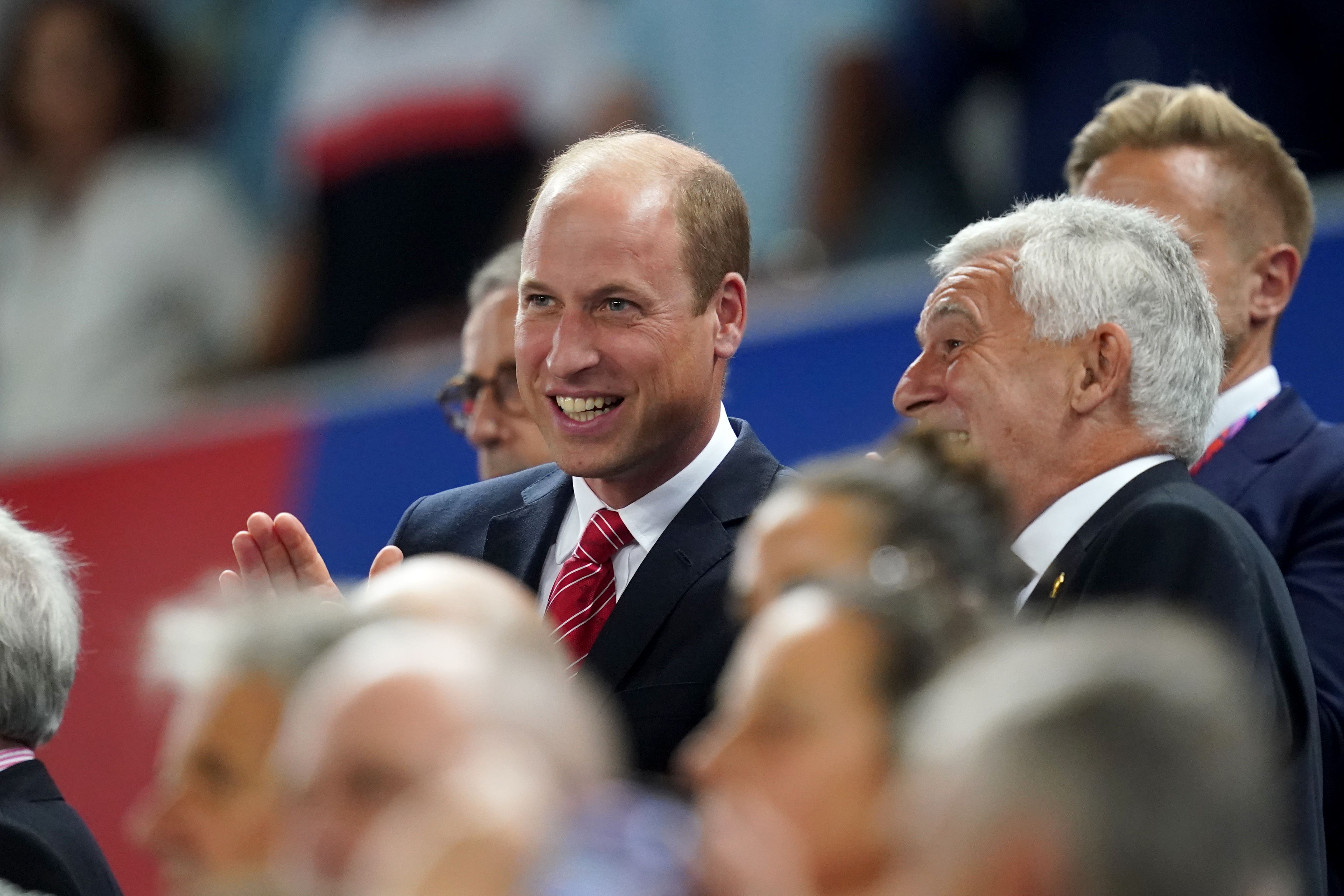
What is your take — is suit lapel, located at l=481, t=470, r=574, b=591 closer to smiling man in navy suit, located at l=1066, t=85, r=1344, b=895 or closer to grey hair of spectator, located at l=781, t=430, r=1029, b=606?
grey hair of spectator, located at l=781, t=430, r=1029, b=606

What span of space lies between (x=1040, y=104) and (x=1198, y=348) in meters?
1.84

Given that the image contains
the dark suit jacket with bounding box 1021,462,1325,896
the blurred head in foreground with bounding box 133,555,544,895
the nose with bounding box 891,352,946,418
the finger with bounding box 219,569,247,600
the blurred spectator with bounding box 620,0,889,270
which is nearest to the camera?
the blurred head in foreground with bounding box 133,555,544,895

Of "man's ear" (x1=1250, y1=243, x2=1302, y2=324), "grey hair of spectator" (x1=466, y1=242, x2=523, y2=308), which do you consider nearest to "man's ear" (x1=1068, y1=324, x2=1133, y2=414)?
"man's ear" (x1=1250, y1=243, x2=1302, y2=324)

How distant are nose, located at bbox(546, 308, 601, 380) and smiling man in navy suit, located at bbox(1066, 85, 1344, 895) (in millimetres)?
757

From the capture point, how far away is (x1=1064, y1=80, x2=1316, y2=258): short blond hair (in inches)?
99.9

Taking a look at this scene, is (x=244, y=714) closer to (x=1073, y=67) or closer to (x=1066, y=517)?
(x=1066, y=517)

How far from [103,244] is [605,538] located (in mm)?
3964

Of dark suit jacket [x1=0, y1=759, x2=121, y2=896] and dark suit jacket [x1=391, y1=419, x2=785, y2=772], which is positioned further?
dark suit jacket [x1=0, y1=759, x2=121, y2=896]

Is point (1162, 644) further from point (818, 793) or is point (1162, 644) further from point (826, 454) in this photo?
point (826, 454)

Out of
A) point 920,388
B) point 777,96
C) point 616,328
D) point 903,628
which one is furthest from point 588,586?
point 777,96

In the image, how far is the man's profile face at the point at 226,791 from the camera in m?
1.19

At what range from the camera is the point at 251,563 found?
1.86 m

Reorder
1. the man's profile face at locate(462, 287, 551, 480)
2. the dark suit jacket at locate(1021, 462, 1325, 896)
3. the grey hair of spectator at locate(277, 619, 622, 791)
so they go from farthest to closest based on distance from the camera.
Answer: the man's profile face at locate(462, 287, 551, 480) → the dark suit jacket at locate(1021, 462, 1325, 896) → the grey hair of spectator at locate(277, 619, 622, 791)

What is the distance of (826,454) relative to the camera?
3504 millimetres
